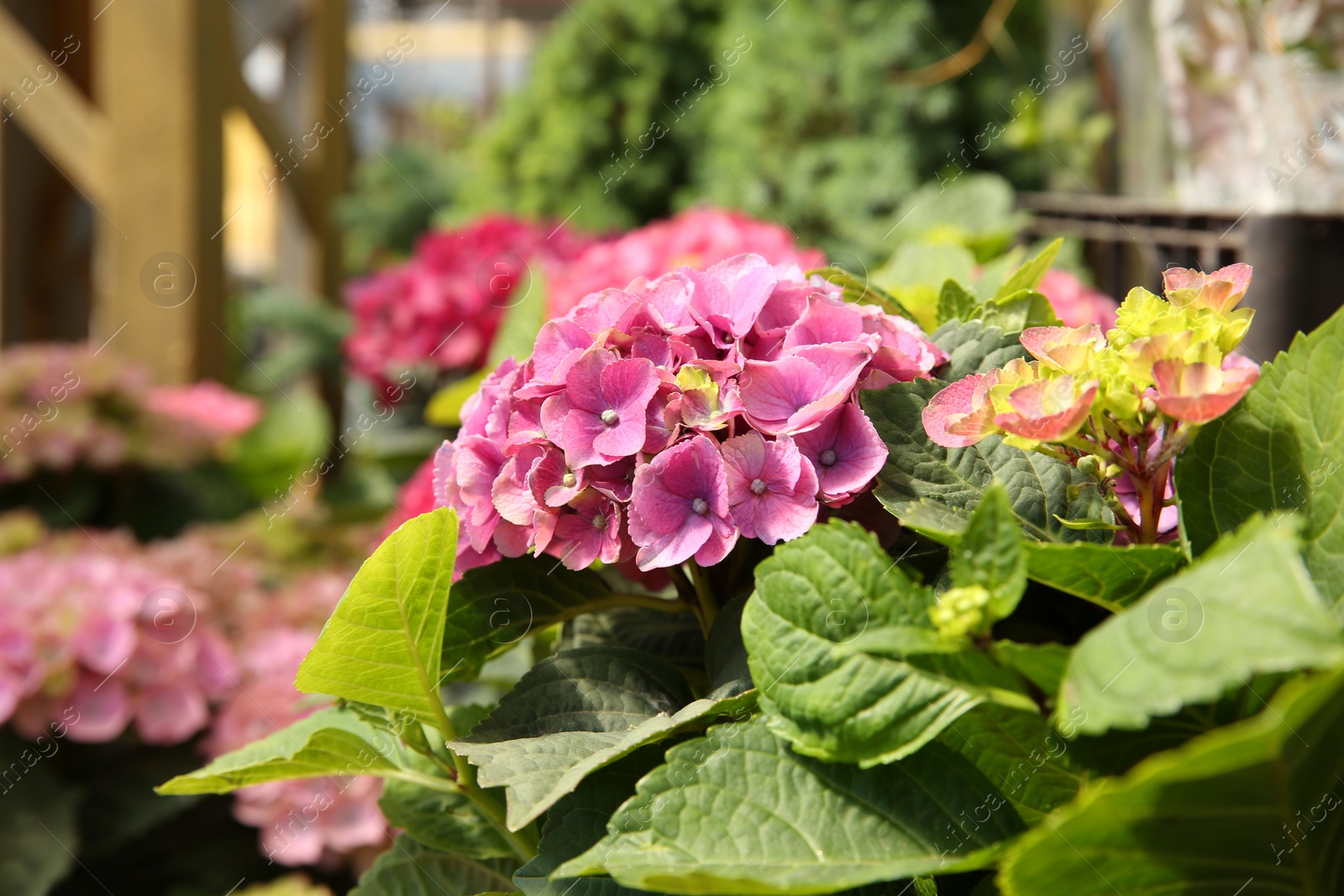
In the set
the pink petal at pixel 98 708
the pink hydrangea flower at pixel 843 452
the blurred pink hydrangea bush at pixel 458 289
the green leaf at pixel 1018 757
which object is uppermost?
the pink hydrangea flower at pixel 843 452

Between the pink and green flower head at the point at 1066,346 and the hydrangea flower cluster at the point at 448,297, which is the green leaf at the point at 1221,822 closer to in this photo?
the pink and green flower head at the point at 1066,346

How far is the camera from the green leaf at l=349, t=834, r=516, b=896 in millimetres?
661

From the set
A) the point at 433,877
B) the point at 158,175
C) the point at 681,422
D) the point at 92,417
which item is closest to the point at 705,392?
the point at 681,422

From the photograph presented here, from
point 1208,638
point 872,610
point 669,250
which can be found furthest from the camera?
point 669,250

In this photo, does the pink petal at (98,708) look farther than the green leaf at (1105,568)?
Yes

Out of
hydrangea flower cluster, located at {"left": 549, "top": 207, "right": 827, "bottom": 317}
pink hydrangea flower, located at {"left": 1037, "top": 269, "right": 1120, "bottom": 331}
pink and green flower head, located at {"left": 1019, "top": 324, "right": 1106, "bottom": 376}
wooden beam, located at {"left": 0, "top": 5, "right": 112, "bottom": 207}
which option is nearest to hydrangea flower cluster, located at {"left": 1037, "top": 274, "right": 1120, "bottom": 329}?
pink hydrangea flower, located at {"left": 1037, "top": 269, "right": 1120, "bottom": 331}

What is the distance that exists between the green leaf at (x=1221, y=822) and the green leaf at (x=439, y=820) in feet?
1.12

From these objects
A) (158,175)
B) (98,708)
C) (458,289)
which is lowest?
(458,289)

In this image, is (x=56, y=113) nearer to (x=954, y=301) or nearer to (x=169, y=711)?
(x=169, y=711)

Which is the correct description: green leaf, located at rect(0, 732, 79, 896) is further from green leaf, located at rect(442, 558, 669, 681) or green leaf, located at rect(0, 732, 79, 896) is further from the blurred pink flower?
the blurred pink flower

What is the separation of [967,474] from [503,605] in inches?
10.9

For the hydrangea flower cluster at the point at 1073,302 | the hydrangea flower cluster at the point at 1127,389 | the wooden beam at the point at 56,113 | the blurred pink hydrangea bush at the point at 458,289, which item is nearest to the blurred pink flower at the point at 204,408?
the blurred pink hydrangea bush at the point at 458,289

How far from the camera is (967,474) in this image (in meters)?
0.53

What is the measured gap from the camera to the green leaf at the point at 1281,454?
446 millimetres
